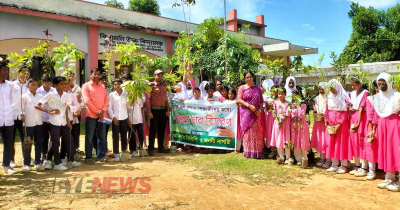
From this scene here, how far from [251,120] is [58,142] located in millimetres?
3511

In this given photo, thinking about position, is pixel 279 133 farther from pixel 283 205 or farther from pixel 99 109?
pixel 99 109

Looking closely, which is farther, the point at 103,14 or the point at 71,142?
the point at 103,14

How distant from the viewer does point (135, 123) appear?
6.56 metres

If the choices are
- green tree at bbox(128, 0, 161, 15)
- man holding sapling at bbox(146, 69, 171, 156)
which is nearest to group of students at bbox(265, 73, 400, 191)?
man holding sapling at bbox(146, 69, 171, 156)

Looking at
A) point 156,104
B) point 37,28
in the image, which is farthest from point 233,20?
point 156,104

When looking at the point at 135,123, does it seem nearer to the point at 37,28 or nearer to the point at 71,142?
the point at 71,142

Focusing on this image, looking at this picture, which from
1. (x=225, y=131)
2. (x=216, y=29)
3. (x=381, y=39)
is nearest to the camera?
(x=225, y=131)

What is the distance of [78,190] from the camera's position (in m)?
4.30

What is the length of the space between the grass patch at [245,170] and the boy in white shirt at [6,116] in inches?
116

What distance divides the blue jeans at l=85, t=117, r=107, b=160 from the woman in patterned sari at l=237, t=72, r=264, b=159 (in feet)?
8.96

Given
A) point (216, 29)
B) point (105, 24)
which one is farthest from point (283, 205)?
point (105, 24)

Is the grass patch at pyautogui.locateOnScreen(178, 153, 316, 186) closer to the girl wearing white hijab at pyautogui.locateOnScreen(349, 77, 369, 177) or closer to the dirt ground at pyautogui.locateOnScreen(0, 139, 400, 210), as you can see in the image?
the dirt ground at pyautogui.locateOnScreen(0, 139, 400, 210)

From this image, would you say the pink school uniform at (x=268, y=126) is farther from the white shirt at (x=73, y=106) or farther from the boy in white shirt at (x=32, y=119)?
the boy in white shirt at (x=32, y=119)

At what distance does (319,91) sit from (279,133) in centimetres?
103
